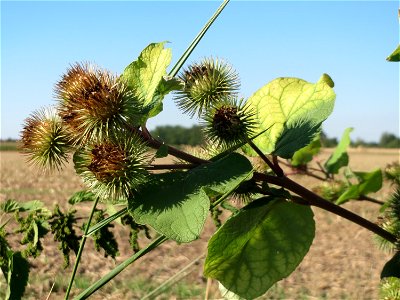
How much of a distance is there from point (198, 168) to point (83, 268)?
2357 millimetres

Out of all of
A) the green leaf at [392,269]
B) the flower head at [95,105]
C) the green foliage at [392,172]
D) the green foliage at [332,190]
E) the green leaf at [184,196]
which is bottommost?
the green leaf at [392,269]

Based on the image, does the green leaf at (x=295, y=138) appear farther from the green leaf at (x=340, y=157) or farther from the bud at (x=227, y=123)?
the green leaf at (x=340, y=157)

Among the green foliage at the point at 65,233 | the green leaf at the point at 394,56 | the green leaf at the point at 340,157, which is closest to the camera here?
the green leaf at the point at 394,56

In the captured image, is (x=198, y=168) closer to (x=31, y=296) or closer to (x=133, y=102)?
(x=133, y=102)

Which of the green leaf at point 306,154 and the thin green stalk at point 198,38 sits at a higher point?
the thin green stalk at point 198,38

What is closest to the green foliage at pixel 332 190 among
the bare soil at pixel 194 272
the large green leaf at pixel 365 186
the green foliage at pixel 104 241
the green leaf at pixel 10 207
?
the large green leaf at pixel 365 186

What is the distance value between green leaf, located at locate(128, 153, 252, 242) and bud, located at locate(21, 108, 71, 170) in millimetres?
230

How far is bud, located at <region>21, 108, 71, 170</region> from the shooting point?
1.12 m

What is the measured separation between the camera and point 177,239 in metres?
0.88

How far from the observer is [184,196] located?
0.94 meters

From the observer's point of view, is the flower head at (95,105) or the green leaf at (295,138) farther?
the green leaf at (295,138)

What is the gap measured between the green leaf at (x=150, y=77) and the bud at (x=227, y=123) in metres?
0.16

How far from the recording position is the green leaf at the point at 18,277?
1.54m

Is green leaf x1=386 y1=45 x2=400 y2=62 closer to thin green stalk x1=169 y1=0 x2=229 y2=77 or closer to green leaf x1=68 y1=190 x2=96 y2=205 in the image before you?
thin green stalk x1=169 y1=0 x2=229 y2=77
